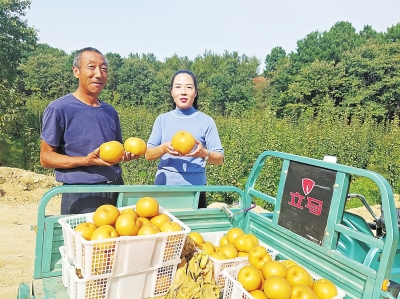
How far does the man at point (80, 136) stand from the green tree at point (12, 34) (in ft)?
37.6

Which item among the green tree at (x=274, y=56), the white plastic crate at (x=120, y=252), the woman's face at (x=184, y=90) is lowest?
the white plastic crate at (x=120, y=252)

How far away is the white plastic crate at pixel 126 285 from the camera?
166cm

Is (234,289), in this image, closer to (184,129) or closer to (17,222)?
(184,129)

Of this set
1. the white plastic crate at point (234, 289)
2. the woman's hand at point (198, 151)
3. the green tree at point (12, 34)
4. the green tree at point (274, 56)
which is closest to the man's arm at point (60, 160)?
the woman's hand at point (198, 151)

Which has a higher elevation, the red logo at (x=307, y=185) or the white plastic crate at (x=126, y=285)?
the red logo at (x=307, y=185)

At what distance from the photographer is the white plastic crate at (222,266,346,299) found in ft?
5.68

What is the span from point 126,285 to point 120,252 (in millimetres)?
222

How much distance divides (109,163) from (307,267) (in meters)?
1.48

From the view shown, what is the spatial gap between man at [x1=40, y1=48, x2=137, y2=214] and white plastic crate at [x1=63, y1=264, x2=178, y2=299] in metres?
0.77

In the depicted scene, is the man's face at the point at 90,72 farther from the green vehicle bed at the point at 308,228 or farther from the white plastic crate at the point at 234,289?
the white plastic crate at the point at 234,289

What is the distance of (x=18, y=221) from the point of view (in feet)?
20.4

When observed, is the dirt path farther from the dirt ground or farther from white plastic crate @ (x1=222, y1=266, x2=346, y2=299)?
white plastic crate @ (x1=222, y1=266, x2=346, y2=299)

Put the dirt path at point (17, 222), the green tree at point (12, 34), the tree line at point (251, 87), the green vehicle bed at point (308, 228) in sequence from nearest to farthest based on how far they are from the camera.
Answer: the green vehicle bed at point (308, 228) → the dirt path at point (17, 222) → the tree line at point (251, 87) → the green tree at point (12, 34)

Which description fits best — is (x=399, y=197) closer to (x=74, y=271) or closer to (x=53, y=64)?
(x=74, y=271)
